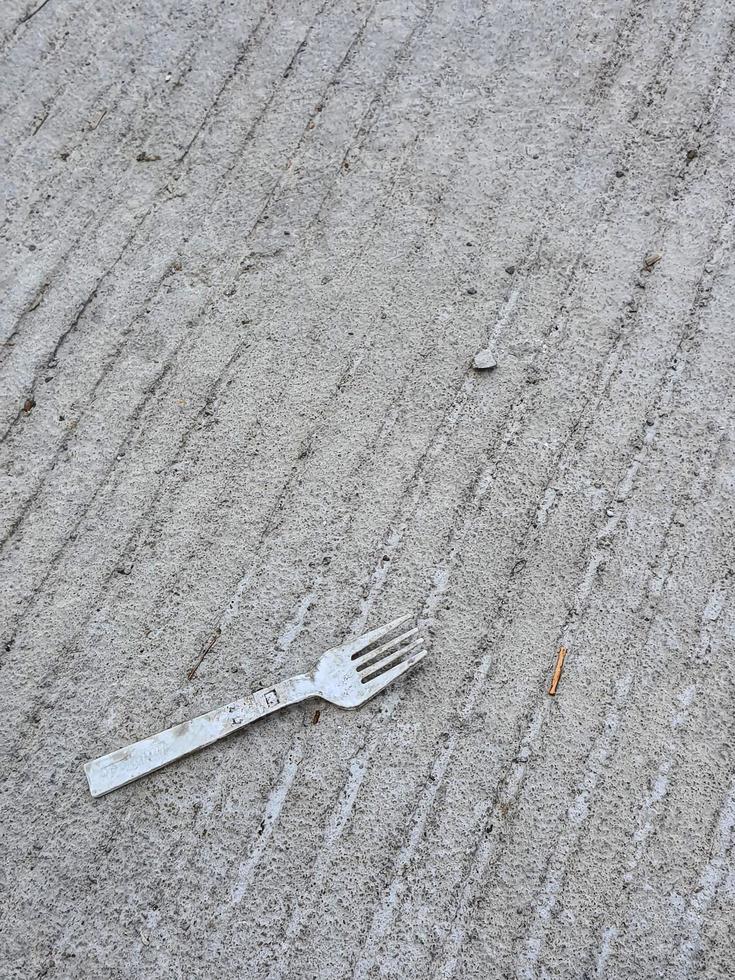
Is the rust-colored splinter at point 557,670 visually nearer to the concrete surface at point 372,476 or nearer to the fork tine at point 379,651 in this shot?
the concrete surface at point 372,476

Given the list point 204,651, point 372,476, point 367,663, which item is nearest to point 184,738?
point 204,651

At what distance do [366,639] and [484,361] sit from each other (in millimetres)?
561

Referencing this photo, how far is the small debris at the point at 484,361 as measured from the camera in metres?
1.57

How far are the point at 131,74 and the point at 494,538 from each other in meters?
1.28

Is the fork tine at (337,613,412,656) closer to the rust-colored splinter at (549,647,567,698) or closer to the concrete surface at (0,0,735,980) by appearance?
the concrete surface at (0,0,735,980)

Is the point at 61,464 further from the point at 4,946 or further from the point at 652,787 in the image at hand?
the point at 652,787

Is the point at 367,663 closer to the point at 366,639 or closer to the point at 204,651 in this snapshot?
the point at 366,639

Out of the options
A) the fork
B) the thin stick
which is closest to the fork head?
the fork

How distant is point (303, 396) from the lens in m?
1.56

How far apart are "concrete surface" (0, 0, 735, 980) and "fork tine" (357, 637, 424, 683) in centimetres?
4

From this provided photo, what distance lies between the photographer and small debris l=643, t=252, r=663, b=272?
5.36ft

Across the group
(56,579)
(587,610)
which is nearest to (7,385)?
(56,579)

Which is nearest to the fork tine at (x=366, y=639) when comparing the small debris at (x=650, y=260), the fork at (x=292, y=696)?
the fork at (x=292, y=696)

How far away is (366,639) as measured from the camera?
4.53 feet
